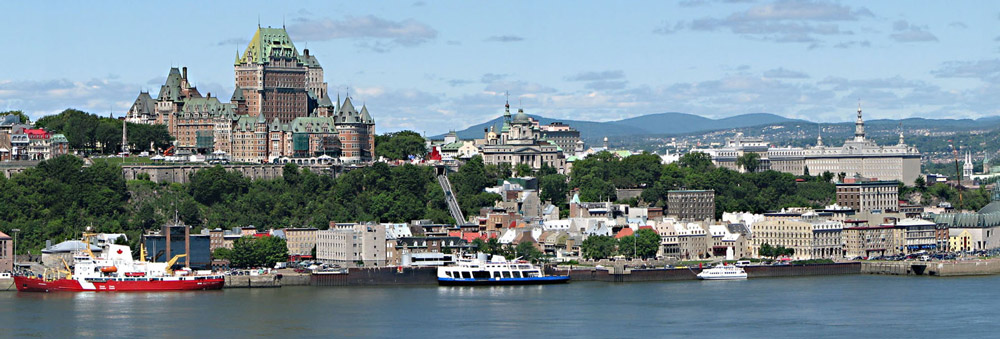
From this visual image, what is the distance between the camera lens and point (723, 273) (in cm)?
11150

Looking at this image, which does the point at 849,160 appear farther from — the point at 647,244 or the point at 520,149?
the point at 647,244

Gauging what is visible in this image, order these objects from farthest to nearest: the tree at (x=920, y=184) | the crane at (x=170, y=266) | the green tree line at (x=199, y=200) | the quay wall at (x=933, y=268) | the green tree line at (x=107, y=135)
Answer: the tree at (x=920, y=184) → the green tree line at (x=107, y=135) → the green tree line at (x=199, y=200) → the quay wall at (x=933, y=268) → the crane at (x=170, y=266)

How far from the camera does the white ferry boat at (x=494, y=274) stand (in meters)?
107

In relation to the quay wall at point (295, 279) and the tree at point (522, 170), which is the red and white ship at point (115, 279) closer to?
the quay wall at point (295, 279)

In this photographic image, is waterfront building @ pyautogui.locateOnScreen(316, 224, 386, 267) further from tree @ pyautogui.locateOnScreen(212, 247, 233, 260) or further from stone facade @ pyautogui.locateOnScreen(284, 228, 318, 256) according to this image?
tree @ pyautogui.locateOnScreen(212, 247, 233, 260)

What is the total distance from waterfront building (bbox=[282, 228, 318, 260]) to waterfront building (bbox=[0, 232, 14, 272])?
17.6m

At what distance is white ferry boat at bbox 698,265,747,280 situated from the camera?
363 ft

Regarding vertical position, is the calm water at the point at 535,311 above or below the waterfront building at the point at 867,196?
below

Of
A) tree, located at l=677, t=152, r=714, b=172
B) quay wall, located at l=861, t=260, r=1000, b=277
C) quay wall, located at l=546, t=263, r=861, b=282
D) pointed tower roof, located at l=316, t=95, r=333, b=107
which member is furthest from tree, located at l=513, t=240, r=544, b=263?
tree, located at l=677, t=152, r=714, b=172

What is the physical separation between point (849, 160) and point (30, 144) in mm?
81785

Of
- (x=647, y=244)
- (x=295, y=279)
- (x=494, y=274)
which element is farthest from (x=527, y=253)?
(x=295, y=279)

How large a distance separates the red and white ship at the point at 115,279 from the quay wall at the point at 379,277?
6.08 metres

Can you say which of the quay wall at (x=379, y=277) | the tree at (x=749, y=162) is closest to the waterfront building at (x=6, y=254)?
the quay wall at (x=379, y=277)

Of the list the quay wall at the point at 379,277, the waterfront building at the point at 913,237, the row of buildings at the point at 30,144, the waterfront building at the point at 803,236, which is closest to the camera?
the quay wall at the point at 379,277
